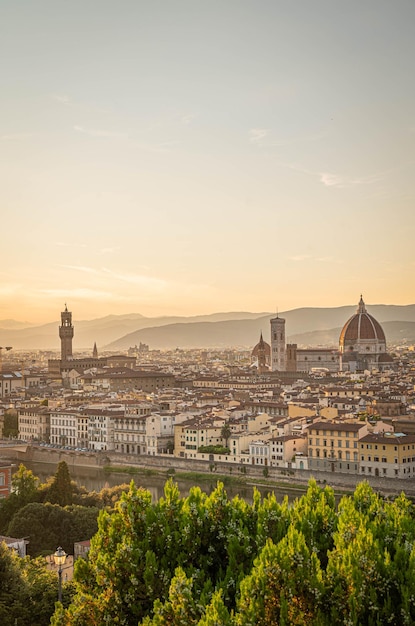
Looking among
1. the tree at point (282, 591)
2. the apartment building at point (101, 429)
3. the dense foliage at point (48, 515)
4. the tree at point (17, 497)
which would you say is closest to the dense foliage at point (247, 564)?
the tree at point (282, 591)

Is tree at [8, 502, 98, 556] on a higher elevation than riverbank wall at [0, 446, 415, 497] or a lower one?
higher

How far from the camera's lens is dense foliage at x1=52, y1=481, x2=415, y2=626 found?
25.7 ft

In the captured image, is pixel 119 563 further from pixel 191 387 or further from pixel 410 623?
pixel 191 387

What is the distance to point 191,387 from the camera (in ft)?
236

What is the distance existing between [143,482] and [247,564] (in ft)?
80.1

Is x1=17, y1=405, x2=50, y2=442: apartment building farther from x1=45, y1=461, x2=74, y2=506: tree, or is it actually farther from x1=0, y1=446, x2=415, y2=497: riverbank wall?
x1=45, y1=461, x2=74, y2=506: tree

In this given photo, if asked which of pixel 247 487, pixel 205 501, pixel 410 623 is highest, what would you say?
pixel 205 501

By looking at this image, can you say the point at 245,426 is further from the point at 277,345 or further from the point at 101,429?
the point at 277,345

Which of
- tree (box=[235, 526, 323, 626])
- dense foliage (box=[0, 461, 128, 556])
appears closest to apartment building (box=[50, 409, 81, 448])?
dense foliage (box=[0, 461, 128, 556])

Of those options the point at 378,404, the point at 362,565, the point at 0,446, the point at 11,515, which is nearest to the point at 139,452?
the point at 0,446

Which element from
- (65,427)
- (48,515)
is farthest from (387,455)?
(65,427)

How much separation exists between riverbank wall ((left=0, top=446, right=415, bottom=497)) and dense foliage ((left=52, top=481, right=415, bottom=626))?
18346mm

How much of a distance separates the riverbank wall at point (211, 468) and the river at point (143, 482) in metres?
0.55

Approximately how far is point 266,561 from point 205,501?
2.35m
